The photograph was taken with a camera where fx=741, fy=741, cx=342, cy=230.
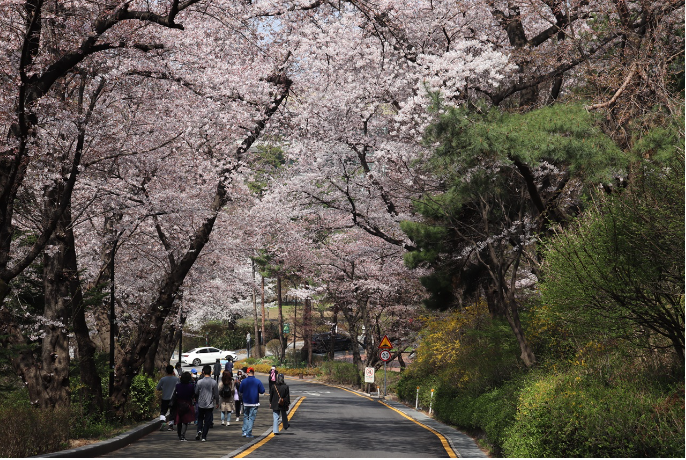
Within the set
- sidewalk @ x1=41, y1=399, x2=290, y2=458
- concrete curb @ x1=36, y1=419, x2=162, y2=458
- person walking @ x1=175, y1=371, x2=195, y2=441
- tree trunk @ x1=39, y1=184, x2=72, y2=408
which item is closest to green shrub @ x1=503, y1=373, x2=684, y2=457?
sidewalk @ x1=41, y1=399, x2=290, y2=458

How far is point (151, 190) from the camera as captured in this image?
71.6ft

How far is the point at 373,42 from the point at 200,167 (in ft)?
21.2

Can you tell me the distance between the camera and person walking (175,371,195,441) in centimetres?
1758

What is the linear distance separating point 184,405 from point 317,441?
3.28 metres

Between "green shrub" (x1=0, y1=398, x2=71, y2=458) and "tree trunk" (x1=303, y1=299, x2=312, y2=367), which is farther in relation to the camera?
"tree trunk" (x1=303, y1=299, x2=312, y2=367)

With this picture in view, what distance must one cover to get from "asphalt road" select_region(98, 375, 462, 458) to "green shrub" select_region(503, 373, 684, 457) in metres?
3.26

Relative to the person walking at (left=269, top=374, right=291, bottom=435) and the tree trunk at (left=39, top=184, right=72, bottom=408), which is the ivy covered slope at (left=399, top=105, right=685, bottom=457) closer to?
the person walking at (left=269, top=374, right=291, bottom=435)

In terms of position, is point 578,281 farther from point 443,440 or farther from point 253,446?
point 253,446

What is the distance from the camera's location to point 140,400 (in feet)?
70.2

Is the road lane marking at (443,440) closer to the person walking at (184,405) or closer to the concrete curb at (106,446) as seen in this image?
the person walking at (184,405)

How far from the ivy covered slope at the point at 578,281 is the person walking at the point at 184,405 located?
701 centimetres

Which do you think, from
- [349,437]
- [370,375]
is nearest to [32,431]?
[349,437]

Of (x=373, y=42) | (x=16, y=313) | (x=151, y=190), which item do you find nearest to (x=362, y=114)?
(x=373, y=42)

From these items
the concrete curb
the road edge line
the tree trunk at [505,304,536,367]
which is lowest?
the road edge line
